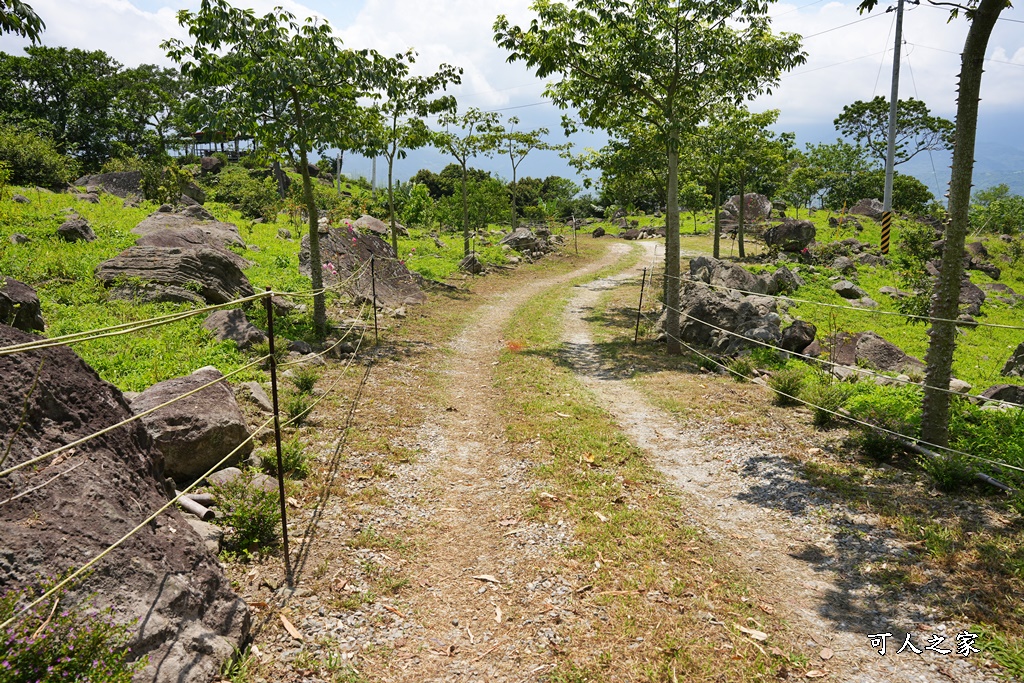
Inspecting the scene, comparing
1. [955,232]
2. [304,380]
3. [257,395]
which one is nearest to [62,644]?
[257,395]

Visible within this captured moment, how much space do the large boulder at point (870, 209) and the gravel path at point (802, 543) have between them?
49816mm

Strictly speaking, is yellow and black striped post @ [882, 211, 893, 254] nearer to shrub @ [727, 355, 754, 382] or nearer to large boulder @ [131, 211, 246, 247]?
shrub @ [727, 355, 754, 382]

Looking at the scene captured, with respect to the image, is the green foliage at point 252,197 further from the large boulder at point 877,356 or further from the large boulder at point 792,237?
the large boulder at point 792,237

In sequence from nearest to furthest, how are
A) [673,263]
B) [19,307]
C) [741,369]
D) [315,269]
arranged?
[19,307] < [741,369] < [315,269] < [673,263]

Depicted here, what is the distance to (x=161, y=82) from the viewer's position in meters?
65.9

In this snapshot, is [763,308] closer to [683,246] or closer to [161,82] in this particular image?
[683,246]

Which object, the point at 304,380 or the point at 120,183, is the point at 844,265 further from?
the point at 120,183

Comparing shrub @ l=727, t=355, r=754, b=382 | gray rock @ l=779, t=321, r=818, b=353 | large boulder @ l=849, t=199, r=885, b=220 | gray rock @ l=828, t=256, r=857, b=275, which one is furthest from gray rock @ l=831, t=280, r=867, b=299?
large boulder @ l=849, t=199, r=885, b=220

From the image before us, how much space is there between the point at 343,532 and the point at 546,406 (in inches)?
203

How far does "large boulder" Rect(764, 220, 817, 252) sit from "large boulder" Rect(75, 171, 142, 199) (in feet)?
125

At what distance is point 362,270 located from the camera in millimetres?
18219

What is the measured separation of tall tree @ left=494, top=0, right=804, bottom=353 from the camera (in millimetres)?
13961

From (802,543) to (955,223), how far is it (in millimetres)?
5077

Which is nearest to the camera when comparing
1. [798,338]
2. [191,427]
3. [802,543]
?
[802,543]
